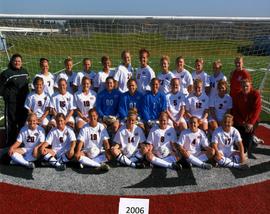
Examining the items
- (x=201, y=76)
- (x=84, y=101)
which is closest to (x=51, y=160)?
(x=84, y=101)

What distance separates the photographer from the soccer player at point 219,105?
6758 millimetres

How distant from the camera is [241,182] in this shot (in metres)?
5.50

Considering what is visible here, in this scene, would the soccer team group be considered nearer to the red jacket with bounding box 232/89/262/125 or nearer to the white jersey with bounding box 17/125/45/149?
the white jersey with bounding box 17/125/45/149

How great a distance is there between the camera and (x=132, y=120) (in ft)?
20.1

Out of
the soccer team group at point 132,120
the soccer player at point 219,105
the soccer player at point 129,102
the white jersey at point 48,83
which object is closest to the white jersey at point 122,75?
the soccer team group at point 132,120

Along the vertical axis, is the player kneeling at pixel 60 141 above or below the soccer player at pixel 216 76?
below

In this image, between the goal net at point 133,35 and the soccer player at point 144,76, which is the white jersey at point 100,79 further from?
the goal net at point 133,35

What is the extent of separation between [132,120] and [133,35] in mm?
3434

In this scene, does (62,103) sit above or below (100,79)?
below

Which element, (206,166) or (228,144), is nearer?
(206,166)

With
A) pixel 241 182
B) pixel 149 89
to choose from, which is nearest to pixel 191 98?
pixel 149 89

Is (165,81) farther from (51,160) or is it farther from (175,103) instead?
(51,160)

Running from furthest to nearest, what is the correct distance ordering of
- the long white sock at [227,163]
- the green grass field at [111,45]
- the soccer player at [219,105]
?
the green grass field at [111,45]
the soccer player at [219,105]
the long white sock at [227,163]

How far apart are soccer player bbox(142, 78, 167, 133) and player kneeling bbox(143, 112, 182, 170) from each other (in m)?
0.45
